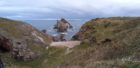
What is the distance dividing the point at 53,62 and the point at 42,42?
24.4 ft

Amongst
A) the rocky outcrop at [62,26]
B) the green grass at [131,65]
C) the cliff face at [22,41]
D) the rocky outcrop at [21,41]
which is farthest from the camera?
the rocky outcrop at [62,26]

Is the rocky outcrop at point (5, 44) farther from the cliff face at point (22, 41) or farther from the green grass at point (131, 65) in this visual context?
the green grass at point (131, 65)

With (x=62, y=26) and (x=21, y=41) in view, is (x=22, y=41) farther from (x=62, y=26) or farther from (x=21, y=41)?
(x=62, y=26)

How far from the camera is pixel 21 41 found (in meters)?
54.6

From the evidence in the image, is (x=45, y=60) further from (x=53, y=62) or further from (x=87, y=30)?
(x=87, y=30)

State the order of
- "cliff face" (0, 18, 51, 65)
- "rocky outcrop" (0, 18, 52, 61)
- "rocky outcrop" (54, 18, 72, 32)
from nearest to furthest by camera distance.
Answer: "cliff face" (0, 18, 51, 65) < "rocky outcrop" (0, 18, 52, 61) < "rocky outcrop" (54, 18, 72, 32)

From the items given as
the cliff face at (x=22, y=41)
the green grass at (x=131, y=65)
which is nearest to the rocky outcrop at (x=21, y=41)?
the cliff face at (x=22, y=41)

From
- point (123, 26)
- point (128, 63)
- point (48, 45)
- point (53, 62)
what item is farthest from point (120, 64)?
point (48, 45)

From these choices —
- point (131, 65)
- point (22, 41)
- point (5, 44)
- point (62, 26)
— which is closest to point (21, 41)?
point (22, 41)

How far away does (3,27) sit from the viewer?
56906 mm

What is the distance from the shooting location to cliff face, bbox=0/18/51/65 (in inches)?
2095

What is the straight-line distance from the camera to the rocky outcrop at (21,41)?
53397 mm

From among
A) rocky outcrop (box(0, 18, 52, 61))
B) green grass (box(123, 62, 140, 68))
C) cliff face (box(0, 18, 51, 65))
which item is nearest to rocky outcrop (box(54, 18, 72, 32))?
cliff face (box(0, 18, 51, 65))

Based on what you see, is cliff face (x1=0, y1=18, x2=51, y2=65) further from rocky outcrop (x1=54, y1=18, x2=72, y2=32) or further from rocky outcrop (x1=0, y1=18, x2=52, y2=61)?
rocky outcrop (x1=54, y1=18, x2=72, y2=32)
